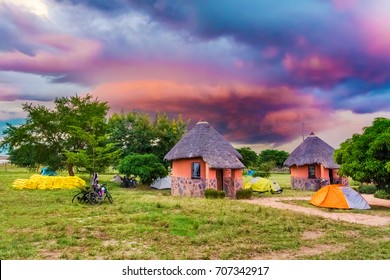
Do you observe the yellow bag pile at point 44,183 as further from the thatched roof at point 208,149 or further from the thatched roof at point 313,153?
the thatched roof at point 313,153

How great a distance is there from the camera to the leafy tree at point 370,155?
14.1 meters

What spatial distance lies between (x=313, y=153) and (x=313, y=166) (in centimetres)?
112

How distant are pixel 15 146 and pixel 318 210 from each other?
25968mm

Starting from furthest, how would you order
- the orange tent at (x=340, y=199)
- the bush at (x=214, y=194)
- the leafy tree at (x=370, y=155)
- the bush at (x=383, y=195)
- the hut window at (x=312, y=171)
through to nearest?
the hut window at (x=312, y=171)
the bush at (x=383, y=195)
the bush at (x=214, y=194)
the orange tent at (x=340, y=199)
the leafy tree at (x=370, y=155)

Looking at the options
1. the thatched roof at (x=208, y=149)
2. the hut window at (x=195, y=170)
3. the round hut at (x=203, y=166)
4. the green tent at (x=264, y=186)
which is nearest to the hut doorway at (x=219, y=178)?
the round hut at (x=203, y=166)

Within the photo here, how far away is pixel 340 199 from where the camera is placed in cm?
1528

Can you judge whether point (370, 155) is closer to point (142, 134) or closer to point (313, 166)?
point (313, 166)

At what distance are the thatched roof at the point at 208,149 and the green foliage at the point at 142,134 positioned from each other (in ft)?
22.6

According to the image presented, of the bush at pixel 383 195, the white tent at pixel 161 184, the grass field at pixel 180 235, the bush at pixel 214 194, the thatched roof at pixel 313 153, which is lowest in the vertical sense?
the grass field at pixel 180 235

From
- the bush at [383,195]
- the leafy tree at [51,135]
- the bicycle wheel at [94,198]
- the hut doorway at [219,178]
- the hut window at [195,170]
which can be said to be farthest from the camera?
the leafy tree at [51,135]

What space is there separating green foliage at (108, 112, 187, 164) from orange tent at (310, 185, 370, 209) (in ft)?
52.2

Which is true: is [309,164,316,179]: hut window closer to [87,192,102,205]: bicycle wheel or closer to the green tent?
the green tent

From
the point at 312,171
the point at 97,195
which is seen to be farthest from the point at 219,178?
the point at 312,171

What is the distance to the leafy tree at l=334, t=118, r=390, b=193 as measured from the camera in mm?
14086
